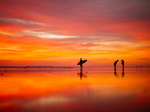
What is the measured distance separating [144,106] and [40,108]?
7.26 meters

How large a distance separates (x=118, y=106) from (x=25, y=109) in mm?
6462

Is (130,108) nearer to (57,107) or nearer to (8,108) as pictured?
(57,107)

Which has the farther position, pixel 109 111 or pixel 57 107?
pixel 57 107

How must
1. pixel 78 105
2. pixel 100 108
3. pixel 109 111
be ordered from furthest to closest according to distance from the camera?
pixel 78 105 → pixel 100 108 → pixel 109 111

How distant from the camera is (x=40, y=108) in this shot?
1032cm

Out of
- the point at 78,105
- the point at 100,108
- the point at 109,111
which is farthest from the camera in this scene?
the point at 78,105

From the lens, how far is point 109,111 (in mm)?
9445

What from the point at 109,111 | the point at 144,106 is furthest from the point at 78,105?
the point at 144,106

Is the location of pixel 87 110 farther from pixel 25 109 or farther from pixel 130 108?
pixel 25 109

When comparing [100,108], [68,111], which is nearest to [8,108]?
[68,111]

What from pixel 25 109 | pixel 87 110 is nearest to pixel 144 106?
pixel 87 110

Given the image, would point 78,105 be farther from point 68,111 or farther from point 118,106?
point 118,106

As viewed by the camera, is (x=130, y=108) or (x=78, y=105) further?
(x=78, y=105)

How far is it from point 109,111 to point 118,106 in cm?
133
